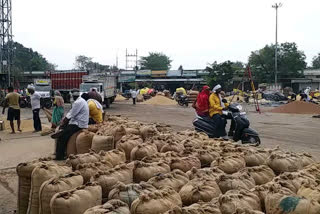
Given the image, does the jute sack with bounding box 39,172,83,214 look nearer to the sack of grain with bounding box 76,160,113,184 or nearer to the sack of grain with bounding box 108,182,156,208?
the sack of grain with bounding box 76,160,113,184

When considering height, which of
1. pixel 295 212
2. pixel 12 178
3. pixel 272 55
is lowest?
pixel 12 178

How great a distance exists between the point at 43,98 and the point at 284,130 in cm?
1893

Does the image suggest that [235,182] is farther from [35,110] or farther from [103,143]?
[35,110]

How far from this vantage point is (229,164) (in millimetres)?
4137

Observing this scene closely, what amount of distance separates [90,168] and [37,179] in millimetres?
564

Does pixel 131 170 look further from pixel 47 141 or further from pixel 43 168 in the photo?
pixel 47 141

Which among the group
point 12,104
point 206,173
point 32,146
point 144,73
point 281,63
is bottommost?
point 32,146

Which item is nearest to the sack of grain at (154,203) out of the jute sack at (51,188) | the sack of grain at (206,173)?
the sack of grain at (206,173)

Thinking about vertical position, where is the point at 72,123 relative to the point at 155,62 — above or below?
below

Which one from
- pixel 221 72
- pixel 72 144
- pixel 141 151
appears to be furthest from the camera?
pixel 221 72

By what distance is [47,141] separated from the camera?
1030cm

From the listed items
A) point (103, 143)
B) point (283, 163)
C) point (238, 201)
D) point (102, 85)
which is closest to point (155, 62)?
point (102, 85)

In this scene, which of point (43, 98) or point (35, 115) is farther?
point (43, 98)

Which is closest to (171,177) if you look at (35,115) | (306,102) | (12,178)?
(12,178)
